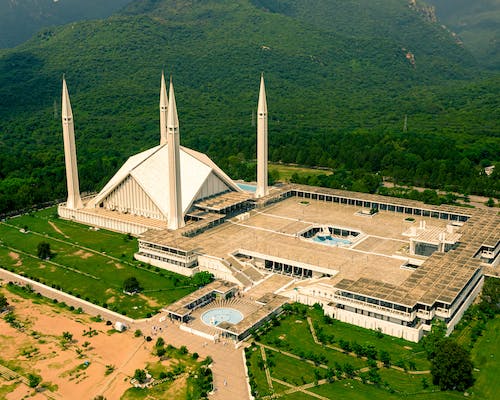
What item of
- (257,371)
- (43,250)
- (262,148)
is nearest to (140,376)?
(257,371)

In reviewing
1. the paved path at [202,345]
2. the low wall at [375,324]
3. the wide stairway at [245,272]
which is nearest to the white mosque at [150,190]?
the wide stairway at [245,272]

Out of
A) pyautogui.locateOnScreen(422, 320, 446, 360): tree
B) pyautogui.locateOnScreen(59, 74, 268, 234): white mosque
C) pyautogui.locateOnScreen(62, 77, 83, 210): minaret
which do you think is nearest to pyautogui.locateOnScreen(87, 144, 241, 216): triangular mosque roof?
pyautogui.locateOnScreen(59, 74, 268, 234): white mosque

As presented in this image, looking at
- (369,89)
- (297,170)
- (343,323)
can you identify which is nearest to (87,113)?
(297,170)

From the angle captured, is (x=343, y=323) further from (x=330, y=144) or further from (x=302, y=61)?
(x=302, y=61)

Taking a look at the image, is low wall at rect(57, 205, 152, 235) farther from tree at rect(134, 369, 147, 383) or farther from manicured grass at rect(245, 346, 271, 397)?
tree at rect(134, 369, 147, 383)

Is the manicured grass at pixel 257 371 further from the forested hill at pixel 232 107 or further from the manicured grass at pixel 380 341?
the forested hill at pixel 232 107

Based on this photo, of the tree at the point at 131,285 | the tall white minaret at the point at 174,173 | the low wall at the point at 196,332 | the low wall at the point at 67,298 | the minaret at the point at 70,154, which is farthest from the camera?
the minaret at the point at 70,154
